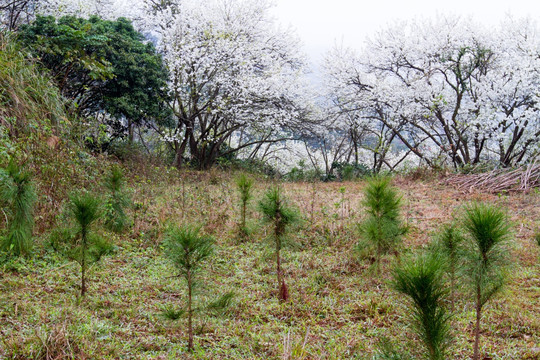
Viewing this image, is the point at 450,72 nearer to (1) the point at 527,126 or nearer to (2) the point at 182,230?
(1) the point at 527,126

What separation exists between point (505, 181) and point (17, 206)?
25.2ft

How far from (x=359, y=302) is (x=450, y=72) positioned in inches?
466

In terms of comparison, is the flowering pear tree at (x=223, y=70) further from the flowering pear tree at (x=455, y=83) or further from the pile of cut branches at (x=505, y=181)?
the pile of cut branches at (x=505, y=181)

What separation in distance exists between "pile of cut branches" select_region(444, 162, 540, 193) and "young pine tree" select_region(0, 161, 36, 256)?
6.66m

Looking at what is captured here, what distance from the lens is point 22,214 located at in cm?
305

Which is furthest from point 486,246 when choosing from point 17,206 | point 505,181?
point 505,181

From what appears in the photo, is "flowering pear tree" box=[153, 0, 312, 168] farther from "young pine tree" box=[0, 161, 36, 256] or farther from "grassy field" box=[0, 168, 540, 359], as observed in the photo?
"young pine tree" box=[0, 161, 36, 256]

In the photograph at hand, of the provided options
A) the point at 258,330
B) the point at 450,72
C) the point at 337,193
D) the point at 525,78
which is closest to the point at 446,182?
the point at 337,193

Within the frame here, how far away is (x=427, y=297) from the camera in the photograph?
1.30 meters

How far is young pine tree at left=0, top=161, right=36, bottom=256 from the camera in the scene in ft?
9.77

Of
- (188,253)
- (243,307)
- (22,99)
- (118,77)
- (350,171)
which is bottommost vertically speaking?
(243,307)

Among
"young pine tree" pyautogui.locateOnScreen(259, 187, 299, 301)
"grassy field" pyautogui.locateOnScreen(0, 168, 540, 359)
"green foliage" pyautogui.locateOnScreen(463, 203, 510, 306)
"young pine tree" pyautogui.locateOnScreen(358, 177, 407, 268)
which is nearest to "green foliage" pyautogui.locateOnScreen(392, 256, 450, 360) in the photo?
"grassy field" pyautogui.locateOnScreen(0, 168, 540, 359)

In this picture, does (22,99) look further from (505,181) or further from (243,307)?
(505,181)

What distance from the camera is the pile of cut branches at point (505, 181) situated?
694cm
